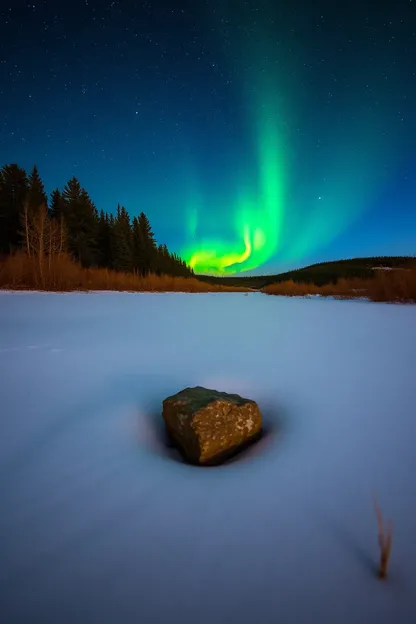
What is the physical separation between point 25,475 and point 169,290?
1602cm

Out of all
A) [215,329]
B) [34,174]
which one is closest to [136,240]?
[34,174]

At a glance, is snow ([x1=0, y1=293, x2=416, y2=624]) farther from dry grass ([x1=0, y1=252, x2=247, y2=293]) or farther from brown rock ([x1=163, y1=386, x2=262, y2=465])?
dry grass ([x1=0, y1=252, x2=247, y2=293])

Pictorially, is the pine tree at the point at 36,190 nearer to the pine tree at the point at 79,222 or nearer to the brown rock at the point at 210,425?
the pine tree at the point at 79,222

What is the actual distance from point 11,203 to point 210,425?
32823 millimetres

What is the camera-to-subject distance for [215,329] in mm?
4508

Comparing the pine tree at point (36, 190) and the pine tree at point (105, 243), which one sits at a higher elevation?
the pine tree at point (36, 190)

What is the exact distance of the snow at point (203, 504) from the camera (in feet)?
2.42

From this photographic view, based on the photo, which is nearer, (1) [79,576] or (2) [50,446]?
(1) [79,576]

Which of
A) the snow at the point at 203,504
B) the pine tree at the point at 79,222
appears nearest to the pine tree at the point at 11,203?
the pine tree at the point at 79,222

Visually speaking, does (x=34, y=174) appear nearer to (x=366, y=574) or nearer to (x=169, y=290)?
(x=169, y=290)

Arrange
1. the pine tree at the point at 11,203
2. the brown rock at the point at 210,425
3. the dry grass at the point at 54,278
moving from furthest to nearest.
A: the pine tree at the point at 11,203 → the dry grass at the point at 54,278 → the brown rock at the point at 210,425

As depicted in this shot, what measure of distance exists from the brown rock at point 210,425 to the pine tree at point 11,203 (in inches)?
1133

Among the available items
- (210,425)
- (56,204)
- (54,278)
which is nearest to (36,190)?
(56,204)

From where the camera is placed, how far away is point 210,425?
140 centimetres
